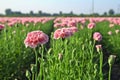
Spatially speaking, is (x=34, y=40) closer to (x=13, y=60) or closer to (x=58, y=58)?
(x=58, y=58)

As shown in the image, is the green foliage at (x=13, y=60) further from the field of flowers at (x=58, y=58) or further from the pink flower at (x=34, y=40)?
the pink flower at (x=34, y=40)

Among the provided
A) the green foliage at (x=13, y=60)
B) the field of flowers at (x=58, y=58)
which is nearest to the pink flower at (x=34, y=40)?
the field of flowers at (x=58, y=58)

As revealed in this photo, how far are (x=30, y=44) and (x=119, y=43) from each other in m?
6.50

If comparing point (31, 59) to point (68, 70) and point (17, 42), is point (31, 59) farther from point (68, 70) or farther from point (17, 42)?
point (68, 70)

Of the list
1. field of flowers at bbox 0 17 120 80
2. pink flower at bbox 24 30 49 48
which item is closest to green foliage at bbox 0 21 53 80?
field of flowers at bbox 0 17 120 80

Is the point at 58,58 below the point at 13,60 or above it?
above

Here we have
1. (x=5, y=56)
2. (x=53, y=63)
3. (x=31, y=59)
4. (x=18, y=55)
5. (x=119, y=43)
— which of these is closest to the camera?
(x=53, y=63)

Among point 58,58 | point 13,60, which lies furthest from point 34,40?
point 13,60

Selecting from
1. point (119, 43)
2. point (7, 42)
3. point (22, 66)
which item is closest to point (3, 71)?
point (22, 66)

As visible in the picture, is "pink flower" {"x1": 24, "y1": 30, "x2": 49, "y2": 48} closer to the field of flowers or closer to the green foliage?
the field of flowers

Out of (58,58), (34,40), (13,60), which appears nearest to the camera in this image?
(34,40)

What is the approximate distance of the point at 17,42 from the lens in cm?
805

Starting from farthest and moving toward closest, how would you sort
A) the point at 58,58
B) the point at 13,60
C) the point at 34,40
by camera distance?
the point at 13,60, the point at 58,58, the point at 34,40

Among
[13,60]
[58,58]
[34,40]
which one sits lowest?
[13,60]
